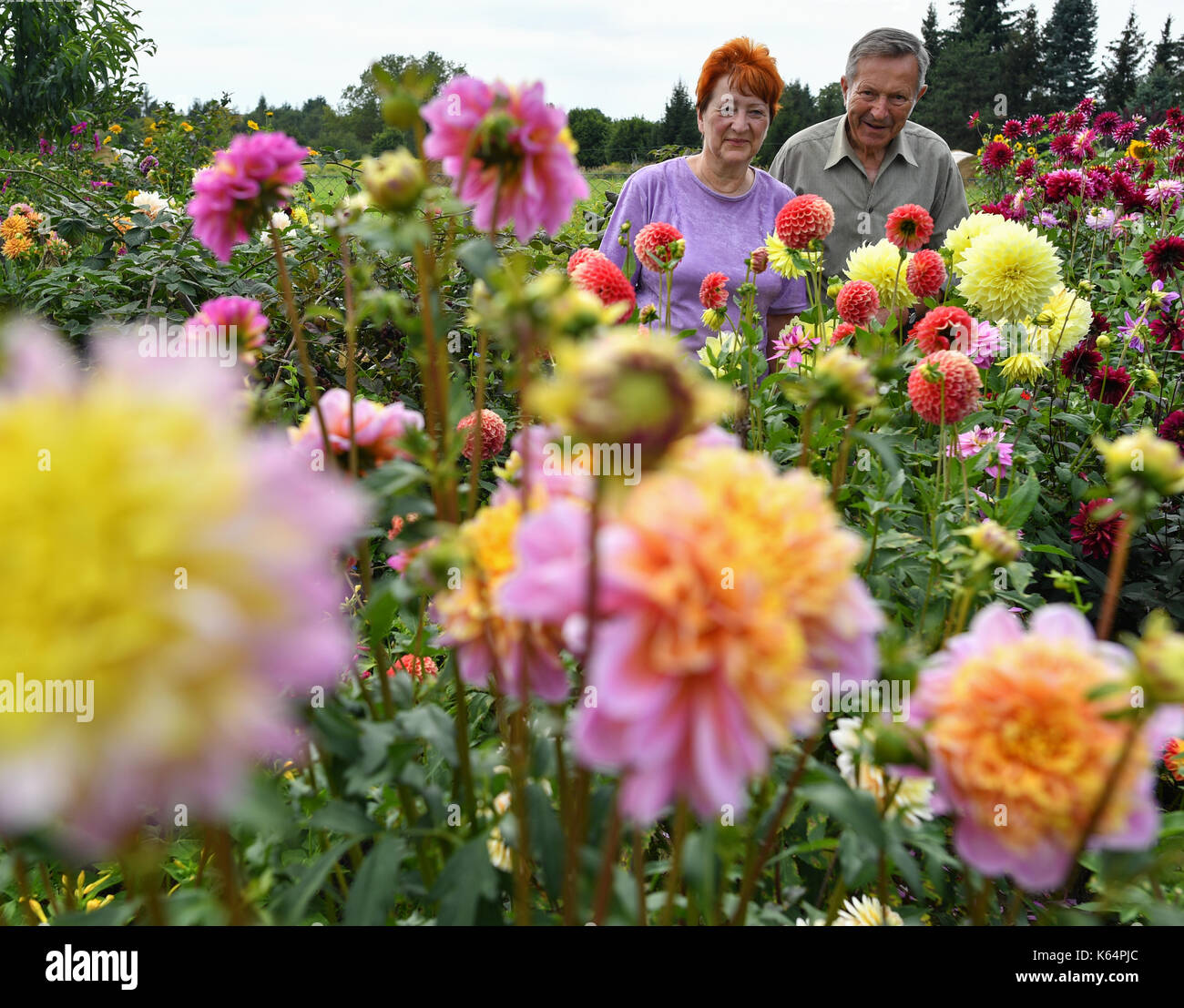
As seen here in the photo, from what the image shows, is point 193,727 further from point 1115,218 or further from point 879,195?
point 1115,218

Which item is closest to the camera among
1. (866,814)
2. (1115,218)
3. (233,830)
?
(866,814)

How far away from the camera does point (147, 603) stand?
0.40 m

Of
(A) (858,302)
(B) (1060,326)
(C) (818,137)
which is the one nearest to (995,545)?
(A) (858,302)

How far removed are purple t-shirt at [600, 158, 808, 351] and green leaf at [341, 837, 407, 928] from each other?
3178 mm

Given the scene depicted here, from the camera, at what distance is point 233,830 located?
3.46 ft

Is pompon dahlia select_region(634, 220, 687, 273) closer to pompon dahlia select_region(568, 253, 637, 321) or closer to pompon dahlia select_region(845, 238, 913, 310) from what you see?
pompon dahlia select_region(568, 253, 637, 321)

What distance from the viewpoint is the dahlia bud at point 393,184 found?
0.80m

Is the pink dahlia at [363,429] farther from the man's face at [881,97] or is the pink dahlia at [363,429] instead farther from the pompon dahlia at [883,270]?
the man's face at [881,97]

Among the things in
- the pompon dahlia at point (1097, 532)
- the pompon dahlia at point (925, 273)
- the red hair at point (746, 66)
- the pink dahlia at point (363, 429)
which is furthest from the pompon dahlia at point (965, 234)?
the pink dahlia at point (363, 429)

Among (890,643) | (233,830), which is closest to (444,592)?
(890,643)

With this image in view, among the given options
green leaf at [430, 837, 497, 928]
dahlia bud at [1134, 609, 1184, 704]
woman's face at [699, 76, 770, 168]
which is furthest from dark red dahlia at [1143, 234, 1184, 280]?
green leaf at [430, 837, 497, 928]

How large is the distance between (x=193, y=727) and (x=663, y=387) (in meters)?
0.30

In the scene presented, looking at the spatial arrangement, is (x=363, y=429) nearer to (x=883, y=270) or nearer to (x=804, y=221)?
(x=804, y=221)

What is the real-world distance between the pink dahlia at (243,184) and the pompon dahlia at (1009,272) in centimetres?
222
